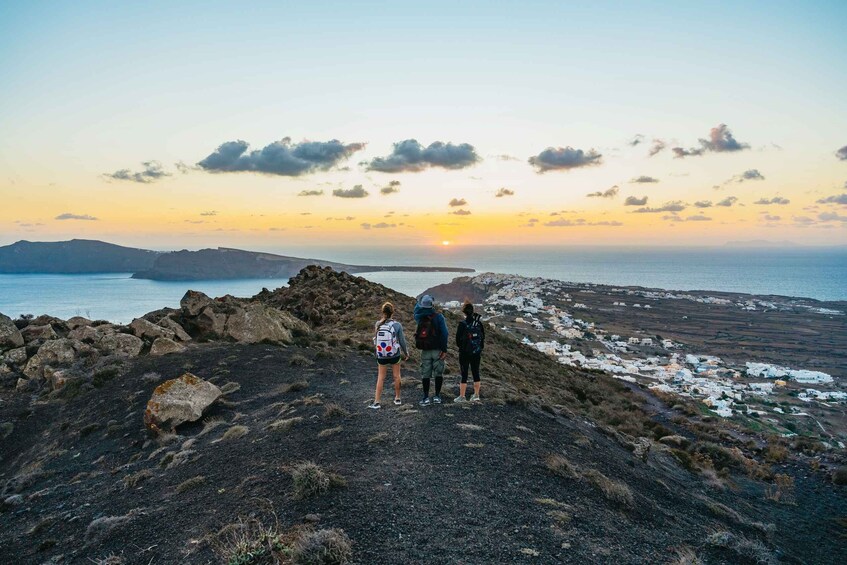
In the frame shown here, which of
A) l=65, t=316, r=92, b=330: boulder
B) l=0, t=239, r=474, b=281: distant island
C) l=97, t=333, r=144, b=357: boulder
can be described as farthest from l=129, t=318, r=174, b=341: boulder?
l=0, t=239, r=474, b=281: distant island

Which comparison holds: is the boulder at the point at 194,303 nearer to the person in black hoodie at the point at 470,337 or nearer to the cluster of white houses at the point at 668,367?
the person in black hoodie at the point at 470,337

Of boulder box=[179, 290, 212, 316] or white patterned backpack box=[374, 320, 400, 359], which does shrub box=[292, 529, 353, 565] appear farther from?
boulder box=[179, 290, 212, 316]

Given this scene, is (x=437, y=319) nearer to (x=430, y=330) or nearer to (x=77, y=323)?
(x=430, y=330)

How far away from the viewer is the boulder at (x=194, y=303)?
21.5 metres

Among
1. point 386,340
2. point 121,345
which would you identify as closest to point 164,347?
point 121,345

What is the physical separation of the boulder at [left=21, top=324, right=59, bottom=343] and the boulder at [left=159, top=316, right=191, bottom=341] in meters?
4.46

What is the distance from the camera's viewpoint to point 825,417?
33.8 m

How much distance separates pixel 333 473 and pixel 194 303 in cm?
1775

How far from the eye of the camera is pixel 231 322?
68.9ft

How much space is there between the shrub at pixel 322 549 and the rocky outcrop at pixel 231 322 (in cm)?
1608

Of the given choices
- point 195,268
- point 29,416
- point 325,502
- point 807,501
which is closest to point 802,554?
point 807,501

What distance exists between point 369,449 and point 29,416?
13274 millimetres

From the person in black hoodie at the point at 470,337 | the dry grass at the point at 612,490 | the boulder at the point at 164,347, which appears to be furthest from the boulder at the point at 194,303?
the dry grass at the point at 612,490

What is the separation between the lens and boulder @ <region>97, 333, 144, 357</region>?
59.8ft
